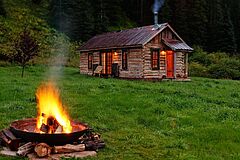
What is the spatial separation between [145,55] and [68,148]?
2205cm

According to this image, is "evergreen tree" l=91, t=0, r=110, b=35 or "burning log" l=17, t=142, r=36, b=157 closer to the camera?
"burning log" l=17, t=142, r=36, b=157

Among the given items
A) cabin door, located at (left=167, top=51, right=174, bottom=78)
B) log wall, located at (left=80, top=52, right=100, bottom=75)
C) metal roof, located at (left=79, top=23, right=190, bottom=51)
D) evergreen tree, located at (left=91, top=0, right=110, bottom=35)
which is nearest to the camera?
metal roof, located at (left=79, top=23, right=190, bottom=51)

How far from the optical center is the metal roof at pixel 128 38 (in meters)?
30.5

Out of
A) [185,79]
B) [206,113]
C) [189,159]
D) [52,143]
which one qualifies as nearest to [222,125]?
[206,113]

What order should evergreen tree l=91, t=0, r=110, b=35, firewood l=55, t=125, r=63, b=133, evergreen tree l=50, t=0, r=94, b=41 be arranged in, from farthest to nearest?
evergreen tree l=91, t=0, r=110, b=35 → evergreen tree l=50, t=0, r=94, b=41 → firewood l=55, t=125, r=63, b=133

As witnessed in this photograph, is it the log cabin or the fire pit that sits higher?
the log cabin

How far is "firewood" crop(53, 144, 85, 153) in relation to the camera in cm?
890

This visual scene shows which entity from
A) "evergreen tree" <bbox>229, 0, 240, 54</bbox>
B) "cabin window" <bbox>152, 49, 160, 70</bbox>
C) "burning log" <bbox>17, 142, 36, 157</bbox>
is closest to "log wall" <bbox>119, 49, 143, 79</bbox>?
"cabin window" <bbox>152, 49, 160, 70</bbox>

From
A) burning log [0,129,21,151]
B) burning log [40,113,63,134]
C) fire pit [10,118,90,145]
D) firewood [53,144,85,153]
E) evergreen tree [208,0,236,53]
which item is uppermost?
evergreen tree [208,0,236,53]

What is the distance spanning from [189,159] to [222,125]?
12.2ft

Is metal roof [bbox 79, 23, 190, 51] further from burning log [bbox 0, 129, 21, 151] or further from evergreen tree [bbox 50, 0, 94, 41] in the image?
burning log [bbox 0, 129, 21, 151]

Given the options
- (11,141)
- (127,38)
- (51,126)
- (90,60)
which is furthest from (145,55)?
(11,141)

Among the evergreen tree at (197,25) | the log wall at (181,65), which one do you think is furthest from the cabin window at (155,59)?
the evergreen tree at (197,25)

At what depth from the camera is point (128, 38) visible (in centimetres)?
3266
